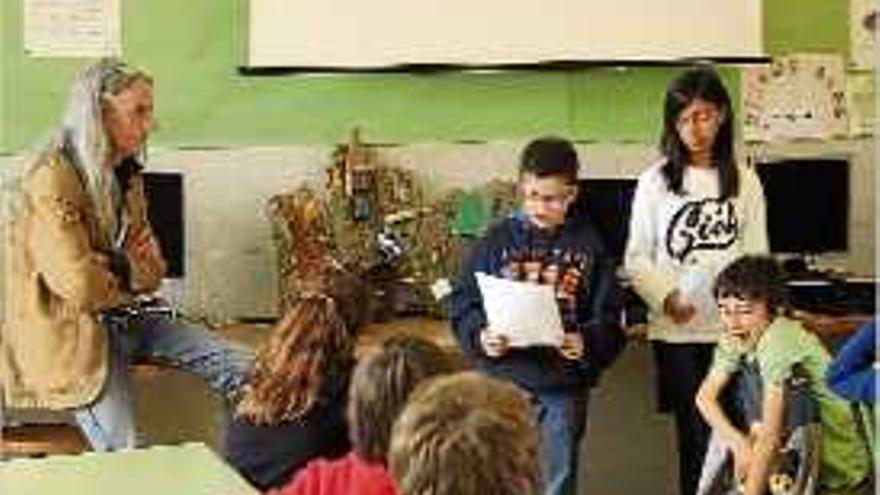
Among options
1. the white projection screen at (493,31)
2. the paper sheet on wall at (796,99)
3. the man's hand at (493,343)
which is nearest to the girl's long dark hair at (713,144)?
the man's hand at (493,343)

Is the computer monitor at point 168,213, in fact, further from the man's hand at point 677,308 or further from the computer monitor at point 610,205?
the man's hand at point 677,308

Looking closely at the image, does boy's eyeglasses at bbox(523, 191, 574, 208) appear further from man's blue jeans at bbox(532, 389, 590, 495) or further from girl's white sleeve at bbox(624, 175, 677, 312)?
man's blue jeans at bbox(532, 389, 590, 495)

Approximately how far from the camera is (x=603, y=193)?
437 centimetres

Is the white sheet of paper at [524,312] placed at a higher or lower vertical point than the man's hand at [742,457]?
higher

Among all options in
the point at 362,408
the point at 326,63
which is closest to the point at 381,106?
the point at 326,63

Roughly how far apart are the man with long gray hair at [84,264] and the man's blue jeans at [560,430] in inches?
38.7

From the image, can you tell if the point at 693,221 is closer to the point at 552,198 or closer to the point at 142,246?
the point at 552,198

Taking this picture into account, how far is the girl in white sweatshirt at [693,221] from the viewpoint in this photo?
11.9ft

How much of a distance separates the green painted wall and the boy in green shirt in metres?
1.22

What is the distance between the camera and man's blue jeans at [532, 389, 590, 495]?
136 inches

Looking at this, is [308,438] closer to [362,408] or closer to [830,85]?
[362,408]

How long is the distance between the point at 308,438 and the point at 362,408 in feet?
2.25

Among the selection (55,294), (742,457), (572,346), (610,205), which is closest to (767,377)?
(742,457)

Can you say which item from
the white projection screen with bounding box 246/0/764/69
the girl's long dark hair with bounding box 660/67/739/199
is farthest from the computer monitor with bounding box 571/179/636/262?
the girl's long dark hair with bounding box 660/67/739/199
